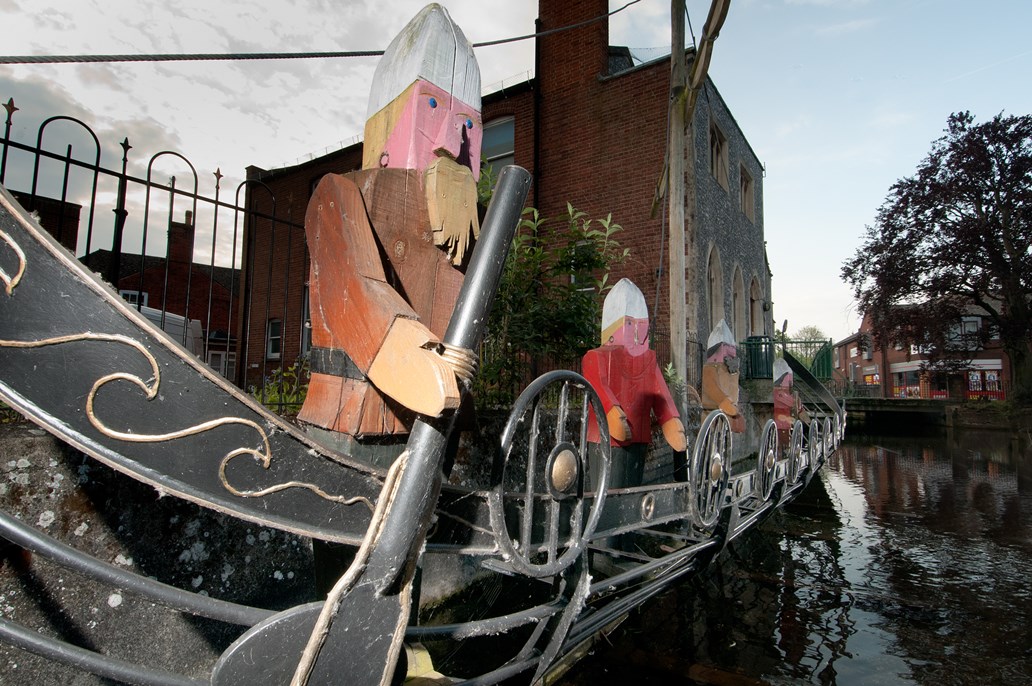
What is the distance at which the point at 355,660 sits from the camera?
1.02 metres

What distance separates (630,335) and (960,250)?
28208mm

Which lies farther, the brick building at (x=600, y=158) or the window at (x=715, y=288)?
the window at (x=715, y=288)

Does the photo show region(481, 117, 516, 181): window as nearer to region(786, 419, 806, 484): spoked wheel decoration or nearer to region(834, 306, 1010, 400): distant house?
region(786, 419, 806, 484): spoked wheel decoration

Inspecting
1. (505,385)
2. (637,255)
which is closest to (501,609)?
(505,385)

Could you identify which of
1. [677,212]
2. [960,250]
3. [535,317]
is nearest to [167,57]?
[535,317]

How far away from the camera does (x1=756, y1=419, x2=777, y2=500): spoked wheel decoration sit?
12.9 ft

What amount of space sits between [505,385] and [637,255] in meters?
6.34

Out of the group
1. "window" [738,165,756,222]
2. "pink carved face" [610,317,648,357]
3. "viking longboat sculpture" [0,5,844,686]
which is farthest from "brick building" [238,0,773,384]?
"viking longboat sculpture" [0,5,844,686]

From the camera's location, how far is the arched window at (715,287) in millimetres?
12531

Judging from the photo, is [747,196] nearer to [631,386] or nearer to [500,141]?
[500,141]

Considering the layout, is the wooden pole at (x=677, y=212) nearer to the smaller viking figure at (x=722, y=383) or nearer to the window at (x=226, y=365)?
the smaller viking figure at (x=722, y=383)

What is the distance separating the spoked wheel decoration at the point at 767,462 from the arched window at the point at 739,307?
1018 cm

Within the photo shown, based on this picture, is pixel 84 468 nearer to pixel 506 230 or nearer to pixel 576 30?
pixel 506 230

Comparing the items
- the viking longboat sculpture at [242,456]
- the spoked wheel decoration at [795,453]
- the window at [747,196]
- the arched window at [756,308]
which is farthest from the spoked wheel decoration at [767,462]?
the window at [747,196]
